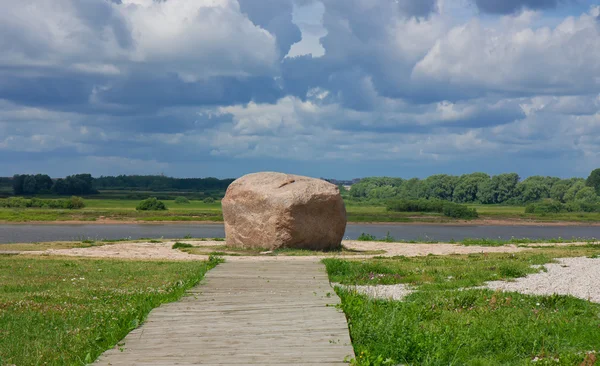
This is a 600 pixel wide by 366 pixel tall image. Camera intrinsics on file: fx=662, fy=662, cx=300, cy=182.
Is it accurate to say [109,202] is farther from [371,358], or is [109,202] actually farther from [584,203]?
[371,358]

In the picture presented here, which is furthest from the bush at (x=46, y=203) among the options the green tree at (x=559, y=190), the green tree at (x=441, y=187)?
the green tree at (x=559, y=190)

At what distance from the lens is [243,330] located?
32.4ft

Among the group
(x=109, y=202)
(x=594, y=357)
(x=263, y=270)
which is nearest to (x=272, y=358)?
(x=594, y=357)

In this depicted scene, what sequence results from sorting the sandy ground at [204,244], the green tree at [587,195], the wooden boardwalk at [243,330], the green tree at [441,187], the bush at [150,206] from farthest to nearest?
the green tree at [441,187], the green tree at [587,195], the bush at [150,206], the sandy ground at [204,244], the wooden boardwalk at [243,330]

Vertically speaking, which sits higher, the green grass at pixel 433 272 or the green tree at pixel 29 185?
the green tree at pixel 29 185

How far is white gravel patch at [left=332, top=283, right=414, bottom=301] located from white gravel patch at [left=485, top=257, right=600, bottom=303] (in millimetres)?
2033

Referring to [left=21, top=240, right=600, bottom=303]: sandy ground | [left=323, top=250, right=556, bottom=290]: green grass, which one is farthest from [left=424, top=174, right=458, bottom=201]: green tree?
[left=323, top=250, right=556, bottom=290]: green grass

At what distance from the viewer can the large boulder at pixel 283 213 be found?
A: 26281 mm

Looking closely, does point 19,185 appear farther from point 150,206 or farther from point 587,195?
point 587,195

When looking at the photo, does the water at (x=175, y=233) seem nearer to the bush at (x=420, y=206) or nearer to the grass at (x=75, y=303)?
the bush at (x=420, y=206)

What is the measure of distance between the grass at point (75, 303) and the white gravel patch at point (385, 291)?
3.80 m

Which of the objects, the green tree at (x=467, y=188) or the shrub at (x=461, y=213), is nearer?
the shrub at (x=461, y=213)

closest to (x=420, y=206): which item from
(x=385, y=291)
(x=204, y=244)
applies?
(x=204, y=244)

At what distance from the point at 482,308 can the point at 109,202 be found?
89288 mm
